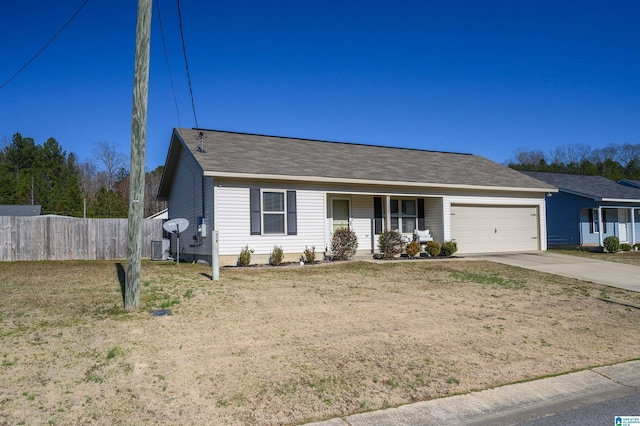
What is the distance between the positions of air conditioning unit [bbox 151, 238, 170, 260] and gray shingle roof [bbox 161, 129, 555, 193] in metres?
3.20

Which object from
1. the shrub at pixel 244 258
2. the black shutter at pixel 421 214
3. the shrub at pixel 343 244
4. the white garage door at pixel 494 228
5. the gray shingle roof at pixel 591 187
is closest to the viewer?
the shrub at pixel 244 258

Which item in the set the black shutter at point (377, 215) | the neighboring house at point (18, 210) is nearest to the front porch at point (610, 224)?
the black shutter at point (377, 215)

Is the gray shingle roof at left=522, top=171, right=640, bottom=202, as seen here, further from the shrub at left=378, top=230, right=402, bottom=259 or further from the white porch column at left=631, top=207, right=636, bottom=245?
the shrub at left=378, top=230, right=402, bottom=259

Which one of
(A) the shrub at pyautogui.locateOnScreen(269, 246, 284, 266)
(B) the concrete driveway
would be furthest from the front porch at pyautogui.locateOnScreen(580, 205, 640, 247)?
(A) the shrub at pyautogui.locateOnScreen(269, 246, 284, 266)

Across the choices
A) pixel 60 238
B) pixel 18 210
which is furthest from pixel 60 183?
pixel 60 238

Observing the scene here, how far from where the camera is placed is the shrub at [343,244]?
15.5 metres

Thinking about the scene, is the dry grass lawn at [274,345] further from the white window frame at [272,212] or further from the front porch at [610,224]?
the front porch at [610,224]

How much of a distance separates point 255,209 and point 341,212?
12.2ft

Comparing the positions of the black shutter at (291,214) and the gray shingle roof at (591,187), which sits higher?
the gray shingle roof at (591,187)

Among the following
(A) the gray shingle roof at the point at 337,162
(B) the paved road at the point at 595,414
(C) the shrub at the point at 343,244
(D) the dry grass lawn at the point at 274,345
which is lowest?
(B) the paved road at the point at 595,414

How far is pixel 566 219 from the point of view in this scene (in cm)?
2516

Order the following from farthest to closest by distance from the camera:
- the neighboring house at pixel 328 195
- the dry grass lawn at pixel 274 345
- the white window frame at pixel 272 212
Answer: the white window frame at pixel 272 212, the neighboring house at pixel 328 195, the dry grass lawn at pixel 274 345

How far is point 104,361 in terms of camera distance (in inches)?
210

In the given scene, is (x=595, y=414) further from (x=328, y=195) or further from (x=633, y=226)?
(x=633, y=226)
